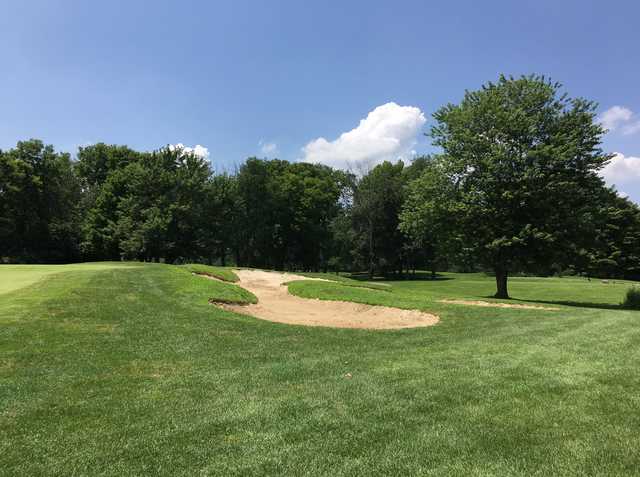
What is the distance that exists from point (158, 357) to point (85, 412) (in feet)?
8.60

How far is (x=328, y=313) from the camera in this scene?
16.1 metres

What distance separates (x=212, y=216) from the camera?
52.0m

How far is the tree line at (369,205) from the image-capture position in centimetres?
2395

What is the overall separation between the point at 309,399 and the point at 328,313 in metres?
10.4

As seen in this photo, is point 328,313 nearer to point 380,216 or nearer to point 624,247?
point 380,216

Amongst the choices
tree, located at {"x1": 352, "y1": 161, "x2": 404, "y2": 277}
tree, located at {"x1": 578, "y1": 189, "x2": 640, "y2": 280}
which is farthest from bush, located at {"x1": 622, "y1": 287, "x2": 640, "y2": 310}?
tree, located at {"x1": 578, "y1": 189, "x2": 640, "y2": 280}

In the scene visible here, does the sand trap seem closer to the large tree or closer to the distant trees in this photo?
the large tree

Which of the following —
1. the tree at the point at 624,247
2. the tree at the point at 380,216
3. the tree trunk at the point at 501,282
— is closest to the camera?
the tree trunk at the point at 501,282

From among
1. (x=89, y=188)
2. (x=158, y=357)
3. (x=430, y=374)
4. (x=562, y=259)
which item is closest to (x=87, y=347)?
(x=158, y=357)

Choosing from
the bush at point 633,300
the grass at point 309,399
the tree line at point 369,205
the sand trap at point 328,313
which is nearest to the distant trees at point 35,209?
the tree line at point 369,205

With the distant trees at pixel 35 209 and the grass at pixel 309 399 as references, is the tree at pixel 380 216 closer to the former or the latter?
the distant trees at pixel 35 209

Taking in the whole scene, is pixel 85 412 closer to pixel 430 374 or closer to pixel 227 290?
pixel 430 374

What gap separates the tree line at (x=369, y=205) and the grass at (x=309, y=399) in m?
14.7

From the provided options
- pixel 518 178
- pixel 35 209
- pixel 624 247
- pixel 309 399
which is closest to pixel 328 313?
pixel 309 399
